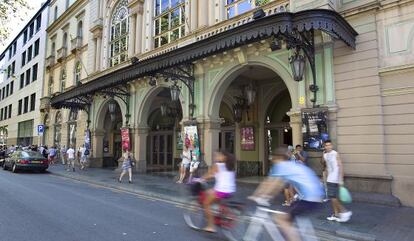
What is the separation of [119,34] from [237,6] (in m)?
10.5

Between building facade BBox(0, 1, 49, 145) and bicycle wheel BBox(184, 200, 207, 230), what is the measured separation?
30.5m

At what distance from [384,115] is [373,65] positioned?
4.85 ft

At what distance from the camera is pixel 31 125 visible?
37.2m

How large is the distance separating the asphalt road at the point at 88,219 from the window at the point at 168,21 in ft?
31.0

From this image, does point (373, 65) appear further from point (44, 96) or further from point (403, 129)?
point (44, 96)

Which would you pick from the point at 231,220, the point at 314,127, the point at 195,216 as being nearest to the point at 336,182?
the point at 231,220

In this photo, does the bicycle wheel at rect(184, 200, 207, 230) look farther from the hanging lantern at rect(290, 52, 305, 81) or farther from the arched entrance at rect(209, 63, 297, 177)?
the arched entrance at rect(209, 63, 297, 177)

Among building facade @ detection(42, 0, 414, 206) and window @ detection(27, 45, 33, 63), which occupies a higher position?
window @ detection(27, 45, 33, 63)

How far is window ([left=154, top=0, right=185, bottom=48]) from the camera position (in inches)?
676

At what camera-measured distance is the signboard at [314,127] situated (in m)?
10.3

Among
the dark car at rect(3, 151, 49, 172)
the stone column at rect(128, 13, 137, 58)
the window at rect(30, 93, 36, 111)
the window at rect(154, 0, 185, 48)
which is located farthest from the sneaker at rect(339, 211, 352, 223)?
the window at rect(30, 93, 36, 111)

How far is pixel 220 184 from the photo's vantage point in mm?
6340

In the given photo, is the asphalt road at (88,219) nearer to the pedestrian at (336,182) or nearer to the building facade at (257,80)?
the pedestrian at (336,182)

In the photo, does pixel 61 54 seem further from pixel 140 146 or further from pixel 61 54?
pixel 140 146
